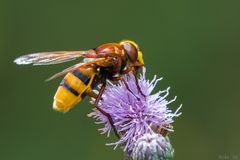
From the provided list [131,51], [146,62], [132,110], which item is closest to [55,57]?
[131,51]

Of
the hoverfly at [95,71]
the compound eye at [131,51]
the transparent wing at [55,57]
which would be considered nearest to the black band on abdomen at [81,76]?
the hoverfly at [95,71]

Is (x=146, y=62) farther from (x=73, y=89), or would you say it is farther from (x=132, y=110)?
(x=73, y=89)

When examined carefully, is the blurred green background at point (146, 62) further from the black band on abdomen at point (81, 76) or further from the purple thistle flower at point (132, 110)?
the black band on abdomen at point (81, 76)

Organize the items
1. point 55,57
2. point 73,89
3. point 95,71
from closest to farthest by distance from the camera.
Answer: point 73,89, point 95,71, point 55,57

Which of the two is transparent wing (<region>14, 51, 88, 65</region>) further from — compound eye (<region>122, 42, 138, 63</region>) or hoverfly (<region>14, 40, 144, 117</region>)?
compound eye (<region>122, 42, 138, 63</region>)

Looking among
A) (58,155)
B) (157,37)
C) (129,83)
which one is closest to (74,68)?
(129,83)

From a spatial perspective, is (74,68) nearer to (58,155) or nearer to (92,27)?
(58,155)
